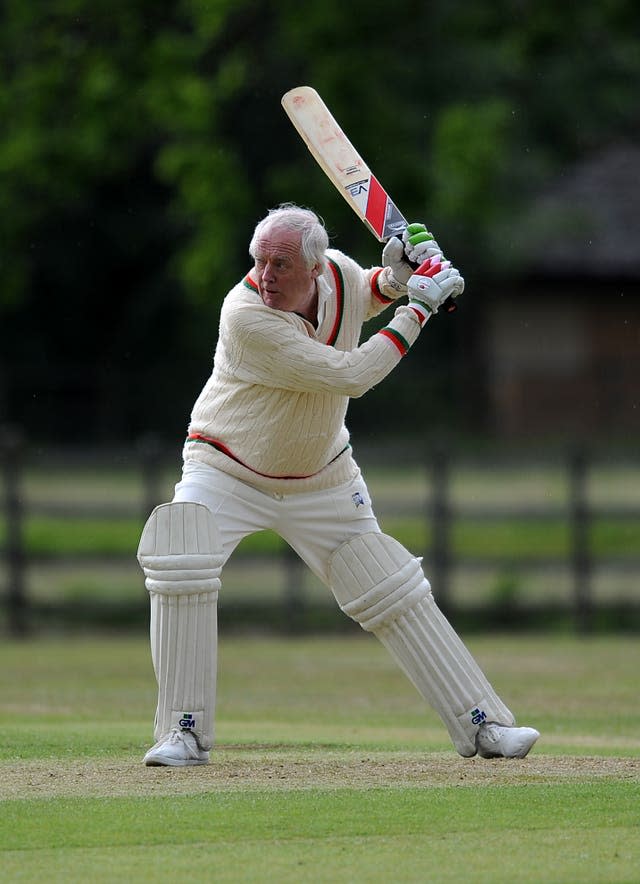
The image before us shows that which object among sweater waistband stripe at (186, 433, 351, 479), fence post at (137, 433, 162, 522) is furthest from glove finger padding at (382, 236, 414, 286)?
fence post at (137, 433, 162, 522)

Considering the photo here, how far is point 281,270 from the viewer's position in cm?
568

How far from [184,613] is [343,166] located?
5.66ft

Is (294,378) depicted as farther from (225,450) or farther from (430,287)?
(430,287)

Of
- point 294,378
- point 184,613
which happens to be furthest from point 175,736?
point 294,378

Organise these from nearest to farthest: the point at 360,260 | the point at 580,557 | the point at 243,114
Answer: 1. the point at 580,557
2. the point at 360,260
3. the point at 243,114

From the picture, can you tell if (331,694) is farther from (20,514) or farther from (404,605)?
(20,514)

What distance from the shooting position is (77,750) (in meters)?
6.21

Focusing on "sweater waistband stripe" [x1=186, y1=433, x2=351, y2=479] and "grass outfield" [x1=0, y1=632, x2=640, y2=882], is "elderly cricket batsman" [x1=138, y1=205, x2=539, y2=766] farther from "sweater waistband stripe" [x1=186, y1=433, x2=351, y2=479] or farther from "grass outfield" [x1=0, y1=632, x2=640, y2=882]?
"grass outfield" [x1=0, y1=632, x2=640, y2=882]

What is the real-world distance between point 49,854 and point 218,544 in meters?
1.56

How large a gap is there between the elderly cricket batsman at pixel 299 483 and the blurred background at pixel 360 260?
4.87 metres

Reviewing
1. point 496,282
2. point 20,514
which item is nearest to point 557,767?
point 20,514

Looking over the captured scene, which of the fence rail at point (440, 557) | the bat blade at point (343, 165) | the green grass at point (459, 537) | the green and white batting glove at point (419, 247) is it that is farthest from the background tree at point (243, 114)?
the green and white batting glove at point (419, 247)

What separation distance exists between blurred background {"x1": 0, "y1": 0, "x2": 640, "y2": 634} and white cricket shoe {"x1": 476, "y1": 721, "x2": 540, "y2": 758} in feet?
17.4

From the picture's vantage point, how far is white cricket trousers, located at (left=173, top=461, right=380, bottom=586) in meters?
5.86
